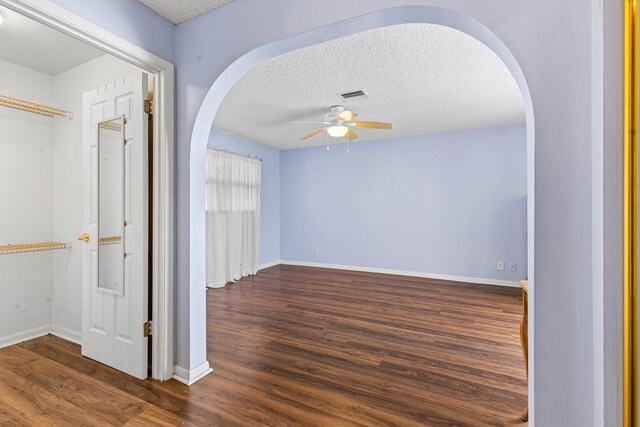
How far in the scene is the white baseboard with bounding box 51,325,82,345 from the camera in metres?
2.63

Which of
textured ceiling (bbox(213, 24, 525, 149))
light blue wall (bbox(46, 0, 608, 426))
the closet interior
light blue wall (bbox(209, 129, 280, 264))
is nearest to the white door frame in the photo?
the closet interior

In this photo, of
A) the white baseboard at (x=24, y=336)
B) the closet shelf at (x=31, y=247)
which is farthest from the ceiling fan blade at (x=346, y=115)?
the white baseboard at (x=24, y=336)

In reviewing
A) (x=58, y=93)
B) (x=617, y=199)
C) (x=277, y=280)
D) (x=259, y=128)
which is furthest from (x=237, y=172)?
(x=617, y=199)

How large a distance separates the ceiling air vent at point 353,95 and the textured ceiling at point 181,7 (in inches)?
69.7

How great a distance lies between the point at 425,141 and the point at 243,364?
4.60 metres

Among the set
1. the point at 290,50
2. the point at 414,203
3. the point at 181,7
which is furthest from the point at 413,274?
the point at 181,7

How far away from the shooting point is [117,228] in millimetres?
2195

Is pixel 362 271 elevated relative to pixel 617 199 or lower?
lower

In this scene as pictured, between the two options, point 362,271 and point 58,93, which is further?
point 362,271

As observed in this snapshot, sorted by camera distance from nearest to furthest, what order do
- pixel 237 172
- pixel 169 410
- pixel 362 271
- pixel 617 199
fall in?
pixel 617 199 → pixel 169 410 → pixel 237 172 → pixel 362 271

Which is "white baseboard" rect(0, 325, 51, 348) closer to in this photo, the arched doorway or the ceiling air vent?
the arched doorway

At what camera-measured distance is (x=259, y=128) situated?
4844 mm

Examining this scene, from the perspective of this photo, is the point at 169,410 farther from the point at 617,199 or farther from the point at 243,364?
the point at 617,199

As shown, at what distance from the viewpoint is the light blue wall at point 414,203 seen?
4723mm
